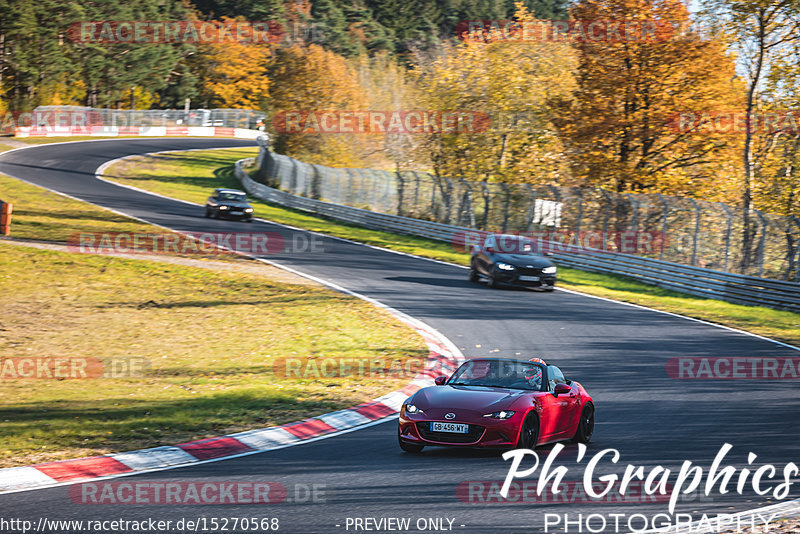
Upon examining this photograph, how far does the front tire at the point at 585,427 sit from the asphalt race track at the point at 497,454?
27 cm

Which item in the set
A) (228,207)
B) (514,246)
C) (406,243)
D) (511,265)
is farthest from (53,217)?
(511,265)

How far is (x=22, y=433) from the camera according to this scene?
1002 centimetres

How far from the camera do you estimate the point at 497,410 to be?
9438mm

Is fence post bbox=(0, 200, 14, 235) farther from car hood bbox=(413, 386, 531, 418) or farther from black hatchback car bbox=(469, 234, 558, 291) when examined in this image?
car hood bbox=(413, 386, 531, 418)

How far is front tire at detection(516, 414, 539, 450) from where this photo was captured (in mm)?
9406

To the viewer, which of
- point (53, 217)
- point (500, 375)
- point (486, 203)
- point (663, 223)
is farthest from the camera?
point (486, 203)

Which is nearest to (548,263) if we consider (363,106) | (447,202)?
(447,202)

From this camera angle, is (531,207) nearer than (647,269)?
No

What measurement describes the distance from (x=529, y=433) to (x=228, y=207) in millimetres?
29507

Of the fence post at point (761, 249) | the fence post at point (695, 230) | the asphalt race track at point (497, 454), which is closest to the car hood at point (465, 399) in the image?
the asphalt race track at point (497, 454)

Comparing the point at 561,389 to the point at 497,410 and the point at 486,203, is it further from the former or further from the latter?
the point at 486,203

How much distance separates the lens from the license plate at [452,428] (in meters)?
9.37

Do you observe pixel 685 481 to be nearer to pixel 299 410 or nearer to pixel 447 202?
pixel 299 410

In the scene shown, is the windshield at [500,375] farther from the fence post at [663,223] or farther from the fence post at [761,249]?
the fence post at [663,223]
